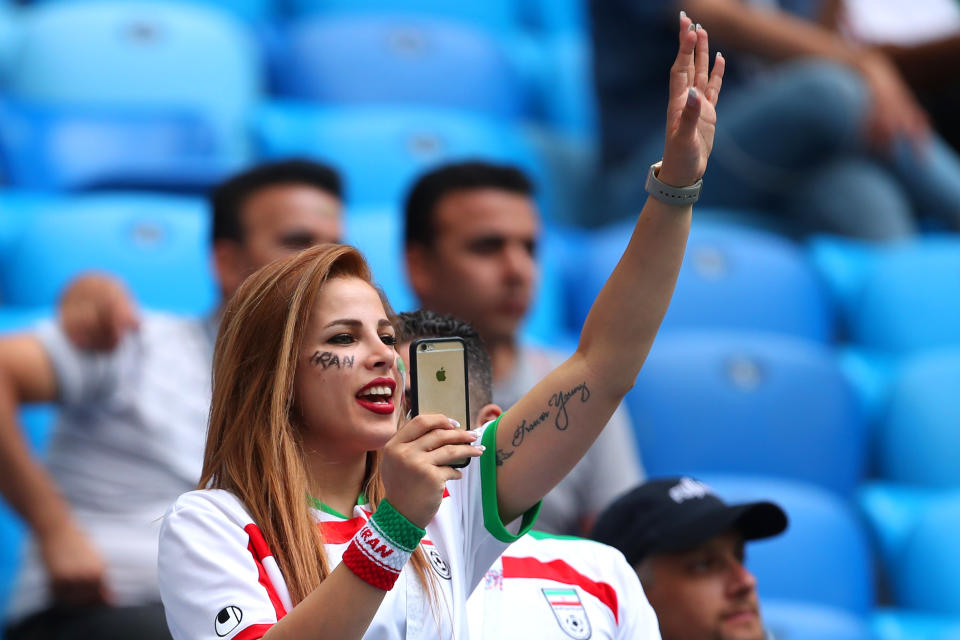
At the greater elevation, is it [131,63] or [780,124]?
[131,63]

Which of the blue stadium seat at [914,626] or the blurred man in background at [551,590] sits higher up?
the blurred man in background at [551,590]

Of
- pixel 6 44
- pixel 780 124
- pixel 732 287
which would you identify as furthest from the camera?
pixel 6 44

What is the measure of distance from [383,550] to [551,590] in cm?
41

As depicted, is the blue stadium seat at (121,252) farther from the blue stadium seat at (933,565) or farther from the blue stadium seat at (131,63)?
the blue stadium seat at (933,565)

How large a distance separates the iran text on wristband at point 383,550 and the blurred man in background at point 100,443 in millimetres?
978

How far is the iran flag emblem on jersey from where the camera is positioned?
4.58ft

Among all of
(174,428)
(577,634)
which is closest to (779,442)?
(174,428)

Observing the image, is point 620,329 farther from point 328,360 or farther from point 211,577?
point 211,577

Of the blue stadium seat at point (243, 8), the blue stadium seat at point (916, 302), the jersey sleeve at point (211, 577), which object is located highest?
the blue stadium seat at point (243, 8)

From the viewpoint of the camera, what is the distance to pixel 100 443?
7.39 feet

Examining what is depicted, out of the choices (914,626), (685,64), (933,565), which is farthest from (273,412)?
(933,565)

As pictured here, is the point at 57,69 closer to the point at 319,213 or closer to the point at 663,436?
the point at 319,213

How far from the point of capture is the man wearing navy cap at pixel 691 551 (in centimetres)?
169

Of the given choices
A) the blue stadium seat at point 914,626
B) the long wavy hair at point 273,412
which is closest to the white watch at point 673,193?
the long wavy hair at point 273,412
